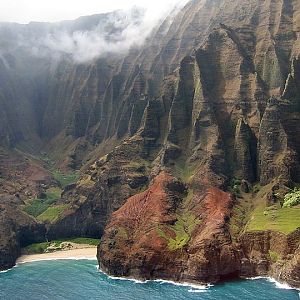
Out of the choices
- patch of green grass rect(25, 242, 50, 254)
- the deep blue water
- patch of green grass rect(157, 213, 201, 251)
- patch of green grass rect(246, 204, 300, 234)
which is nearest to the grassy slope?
patch of green grass rect(246, 204, 300, 234)

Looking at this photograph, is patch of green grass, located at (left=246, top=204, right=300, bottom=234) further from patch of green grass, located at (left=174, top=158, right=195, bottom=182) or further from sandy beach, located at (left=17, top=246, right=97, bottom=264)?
sandy beach, located at (left=17, top=246, right=97, bottom=264)

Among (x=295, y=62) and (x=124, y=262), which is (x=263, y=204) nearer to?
(x=124, y=262)

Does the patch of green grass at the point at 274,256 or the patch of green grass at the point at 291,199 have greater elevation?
the patch of green grass at the point at 291,199

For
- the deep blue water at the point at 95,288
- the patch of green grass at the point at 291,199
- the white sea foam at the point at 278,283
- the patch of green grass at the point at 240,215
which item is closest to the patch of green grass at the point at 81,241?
the deep blue water at the point at 95,288

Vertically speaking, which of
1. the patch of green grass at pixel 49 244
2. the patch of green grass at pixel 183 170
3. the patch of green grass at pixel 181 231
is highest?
the patch of green grass at pixel 183 170

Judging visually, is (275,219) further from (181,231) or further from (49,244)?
(49,244)

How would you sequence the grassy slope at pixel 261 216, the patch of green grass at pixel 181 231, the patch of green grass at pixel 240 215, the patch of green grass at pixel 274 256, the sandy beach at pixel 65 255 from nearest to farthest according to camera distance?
1. the patch of green grass at pixel 274 256
2. the grassy slope at pixel 261 216
3. the patch of green grass at pixel 181 231
4. the patch of green grass at pixel 240 215
5. the sandy beach at pixel 65 255

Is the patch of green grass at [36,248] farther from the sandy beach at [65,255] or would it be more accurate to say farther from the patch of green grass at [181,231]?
the patch of green grass at [181,231]
